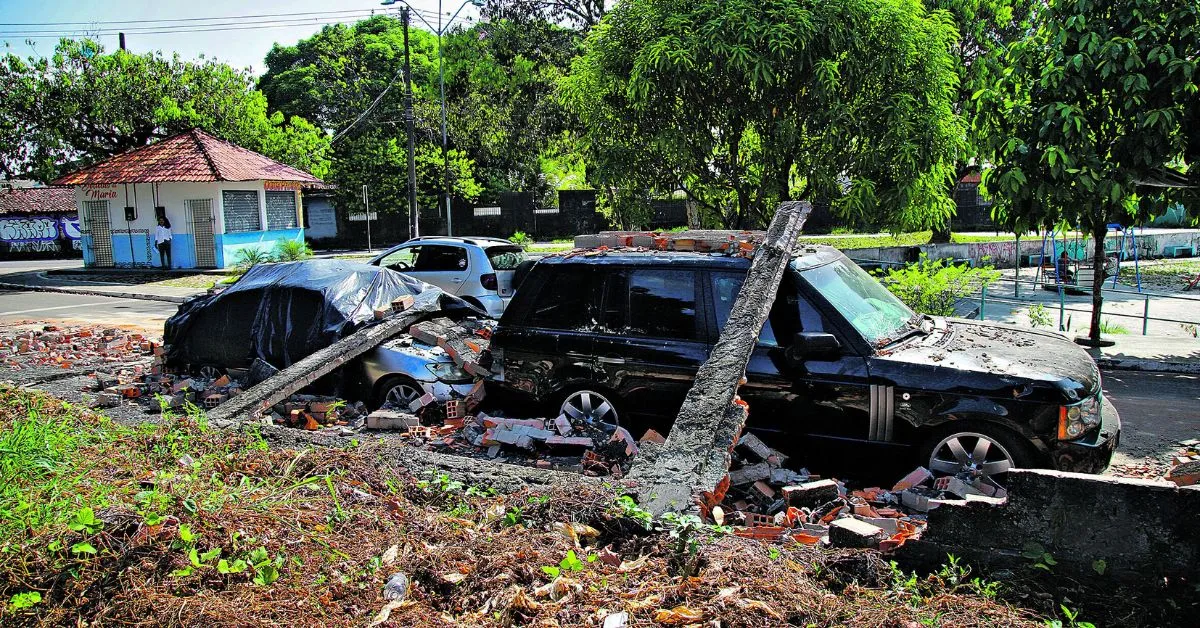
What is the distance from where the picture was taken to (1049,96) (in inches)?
407

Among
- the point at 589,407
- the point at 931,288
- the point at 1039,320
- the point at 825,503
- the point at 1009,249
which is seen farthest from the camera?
the point at 1009,249

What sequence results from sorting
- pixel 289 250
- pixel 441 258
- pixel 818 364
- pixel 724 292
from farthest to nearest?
pixel 289 250 < pixel 441 258 < pixel 724 292 < pixel 818 364

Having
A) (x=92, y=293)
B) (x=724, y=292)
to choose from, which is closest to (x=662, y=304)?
(x=724, y=292)

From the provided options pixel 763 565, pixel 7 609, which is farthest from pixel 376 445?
pixel 763 565

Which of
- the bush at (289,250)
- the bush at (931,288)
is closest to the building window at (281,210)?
the bush at (289,250)

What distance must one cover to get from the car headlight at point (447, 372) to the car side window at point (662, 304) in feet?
6.35

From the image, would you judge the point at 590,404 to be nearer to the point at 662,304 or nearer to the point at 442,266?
the point at 662,304

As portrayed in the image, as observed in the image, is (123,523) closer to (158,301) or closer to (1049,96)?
(1049,96)

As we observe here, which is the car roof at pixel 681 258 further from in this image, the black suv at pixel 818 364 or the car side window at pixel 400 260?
the car side window at pixel 400 260

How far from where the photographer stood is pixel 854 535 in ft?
13.4

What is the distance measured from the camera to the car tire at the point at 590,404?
6.50 meters

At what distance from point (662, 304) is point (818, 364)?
132 cm

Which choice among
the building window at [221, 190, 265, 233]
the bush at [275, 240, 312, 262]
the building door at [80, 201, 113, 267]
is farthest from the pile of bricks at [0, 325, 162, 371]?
the building door at [80, 201, 113, 267]

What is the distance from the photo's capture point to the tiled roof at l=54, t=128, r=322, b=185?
84.5 feet
